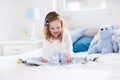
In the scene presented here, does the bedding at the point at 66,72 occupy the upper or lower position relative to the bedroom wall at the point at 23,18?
lower

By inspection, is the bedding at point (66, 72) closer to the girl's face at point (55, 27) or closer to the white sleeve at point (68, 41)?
the white sleeve at point (68, 41)

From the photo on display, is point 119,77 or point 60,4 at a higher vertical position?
point 60,4

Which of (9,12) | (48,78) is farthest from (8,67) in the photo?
(9,12)

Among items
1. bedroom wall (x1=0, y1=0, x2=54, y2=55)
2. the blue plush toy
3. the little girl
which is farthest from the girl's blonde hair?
bedroom wall (x1=0, y1=0, x2=54, y2=55)

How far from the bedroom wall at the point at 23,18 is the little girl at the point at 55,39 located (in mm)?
1278

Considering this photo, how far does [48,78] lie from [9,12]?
2.44 metres

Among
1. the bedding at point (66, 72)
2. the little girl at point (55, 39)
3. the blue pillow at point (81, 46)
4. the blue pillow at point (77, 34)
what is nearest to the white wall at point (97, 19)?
the blue pillow at point (77, 34)

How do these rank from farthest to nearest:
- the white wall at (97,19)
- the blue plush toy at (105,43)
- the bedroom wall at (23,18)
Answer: the bedroom wall at (23,18)
the white wall at (97,19)
the blue plush toy at (105,43)

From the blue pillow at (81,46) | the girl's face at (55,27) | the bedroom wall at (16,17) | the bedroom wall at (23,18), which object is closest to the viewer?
the girl's face at (55,27)

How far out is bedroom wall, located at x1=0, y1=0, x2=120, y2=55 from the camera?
3338mm

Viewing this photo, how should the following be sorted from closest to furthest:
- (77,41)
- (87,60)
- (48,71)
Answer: (48,71), (87,60), (77,41)

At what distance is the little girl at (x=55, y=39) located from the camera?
82.3 inches

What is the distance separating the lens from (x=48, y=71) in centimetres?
163

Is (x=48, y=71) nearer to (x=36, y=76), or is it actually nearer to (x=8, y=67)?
(x=36, y=76)
